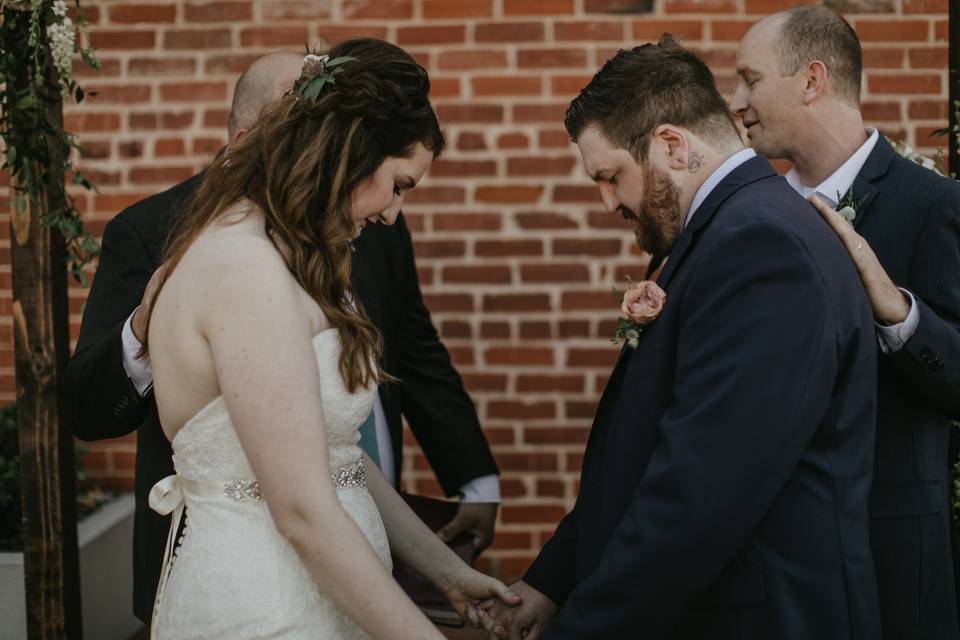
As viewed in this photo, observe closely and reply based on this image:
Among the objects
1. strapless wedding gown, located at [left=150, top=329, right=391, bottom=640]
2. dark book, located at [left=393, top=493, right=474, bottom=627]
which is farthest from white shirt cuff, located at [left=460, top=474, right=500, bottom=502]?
strapless wedding gown, located at [left=150, top=329, right=391, bottom=640]

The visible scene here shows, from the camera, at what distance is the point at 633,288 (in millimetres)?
2092

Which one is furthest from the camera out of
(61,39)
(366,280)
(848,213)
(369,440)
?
(366,280)

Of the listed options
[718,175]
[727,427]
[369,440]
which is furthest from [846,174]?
[369,440]

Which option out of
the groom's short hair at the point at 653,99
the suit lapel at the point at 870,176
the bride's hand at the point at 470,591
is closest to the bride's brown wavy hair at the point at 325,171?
the groom's short hair at the point at 653,99

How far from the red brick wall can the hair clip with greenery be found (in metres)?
1.99

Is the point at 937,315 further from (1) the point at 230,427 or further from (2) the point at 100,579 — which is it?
Result: (2) the point at 100,579

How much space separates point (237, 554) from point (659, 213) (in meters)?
1.05

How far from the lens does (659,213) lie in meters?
2.18

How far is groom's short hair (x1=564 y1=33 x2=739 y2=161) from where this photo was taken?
2.14 metres

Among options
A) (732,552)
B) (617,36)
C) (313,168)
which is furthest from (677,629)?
(617,36)

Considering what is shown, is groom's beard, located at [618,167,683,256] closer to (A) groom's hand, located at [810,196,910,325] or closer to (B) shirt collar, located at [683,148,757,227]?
(B) shirt collar, located at [683,148,757,227]

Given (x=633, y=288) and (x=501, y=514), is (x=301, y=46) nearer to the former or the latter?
(x=501, y=514)

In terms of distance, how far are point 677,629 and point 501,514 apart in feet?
7.22

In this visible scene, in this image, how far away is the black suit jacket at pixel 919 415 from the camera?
234cm
